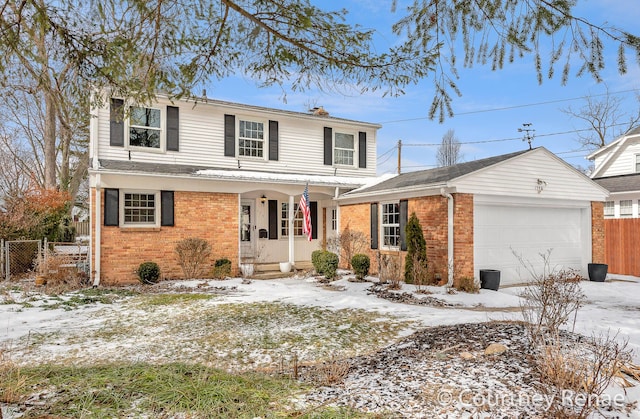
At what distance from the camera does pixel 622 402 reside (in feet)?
11.0

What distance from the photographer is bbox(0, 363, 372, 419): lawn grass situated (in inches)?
126

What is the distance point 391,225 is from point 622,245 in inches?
315

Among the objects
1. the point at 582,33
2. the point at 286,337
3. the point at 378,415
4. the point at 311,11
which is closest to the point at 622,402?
the point at 378,415

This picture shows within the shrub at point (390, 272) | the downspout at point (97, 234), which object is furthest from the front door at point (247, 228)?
the shrub at point (390, 272)

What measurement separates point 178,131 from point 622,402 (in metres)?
12.8

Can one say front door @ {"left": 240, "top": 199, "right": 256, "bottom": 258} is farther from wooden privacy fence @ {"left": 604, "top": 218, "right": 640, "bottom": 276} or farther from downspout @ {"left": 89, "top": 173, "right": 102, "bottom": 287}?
wooden privacy fence @ {"left": 604, "top": 218, "right": 640, "bottom": 276}

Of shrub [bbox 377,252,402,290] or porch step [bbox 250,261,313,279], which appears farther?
porch step [bbox 250,261,313,279]

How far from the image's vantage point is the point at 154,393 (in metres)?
3.53

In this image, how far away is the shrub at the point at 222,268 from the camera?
466 inches

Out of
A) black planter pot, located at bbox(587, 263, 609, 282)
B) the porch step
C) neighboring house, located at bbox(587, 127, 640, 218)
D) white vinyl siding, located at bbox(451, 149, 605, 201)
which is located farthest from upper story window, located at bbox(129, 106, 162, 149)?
neighboring house, located at bbox(587, 127, 640, 218)

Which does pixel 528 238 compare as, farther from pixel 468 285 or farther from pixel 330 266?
pixel 330 266

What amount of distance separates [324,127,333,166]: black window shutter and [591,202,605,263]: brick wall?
29.5ft

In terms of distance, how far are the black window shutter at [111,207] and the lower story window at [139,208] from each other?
0.38m

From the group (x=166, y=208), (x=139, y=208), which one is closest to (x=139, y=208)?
(x=139, y=208)
